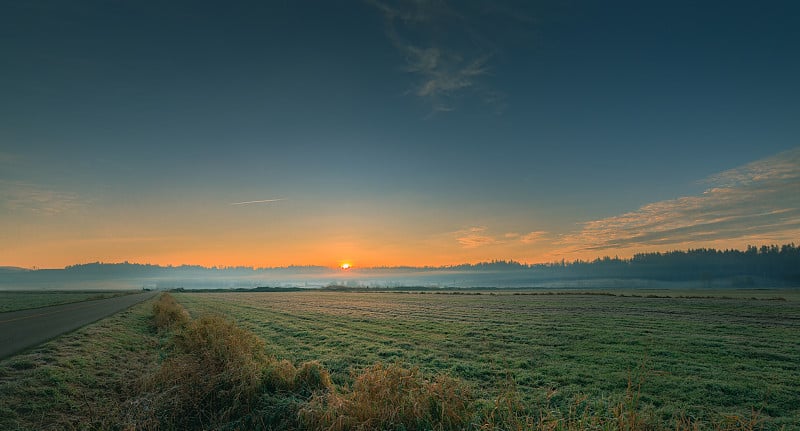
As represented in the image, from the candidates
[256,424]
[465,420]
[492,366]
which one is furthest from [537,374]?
[256,424]

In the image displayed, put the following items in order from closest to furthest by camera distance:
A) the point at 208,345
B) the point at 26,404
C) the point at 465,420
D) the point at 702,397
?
the point at 465,420 → the point at 26,404 → the point at 702,397 → the point at 208,345

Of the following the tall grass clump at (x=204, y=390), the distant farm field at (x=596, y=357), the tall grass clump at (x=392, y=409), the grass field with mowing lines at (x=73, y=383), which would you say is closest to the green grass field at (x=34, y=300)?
the grass field with mowing lines at (x=73, y=383)

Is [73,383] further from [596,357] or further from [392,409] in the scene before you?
[596,357]

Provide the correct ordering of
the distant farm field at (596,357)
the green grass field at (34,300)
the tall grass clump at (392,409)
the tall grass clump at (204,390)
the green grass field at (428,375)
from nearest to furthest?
the tall grass clump at (392,409) < the green grass field at (428,375) < the tall grass clump at (204,390) < the distant farm field at (596,357) < the green grass field at (34,300)

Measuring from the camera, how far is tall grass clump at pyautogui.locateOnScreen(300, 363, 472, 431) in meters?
8.07

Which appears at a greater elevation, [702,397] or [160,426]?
[160,426]

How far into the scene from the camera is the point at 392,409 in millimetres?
8398

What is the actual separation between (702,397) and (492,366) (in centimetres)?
727

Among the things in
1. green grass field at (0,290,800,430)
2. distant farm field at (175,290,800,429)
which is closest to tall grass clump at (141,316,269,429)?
green grass field at (0,290,800,430)

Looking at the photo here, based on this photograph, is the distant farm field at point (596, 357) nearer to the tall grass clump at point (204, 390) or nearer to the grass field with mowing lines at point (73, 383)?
the tall grass clump at point (204, 390)

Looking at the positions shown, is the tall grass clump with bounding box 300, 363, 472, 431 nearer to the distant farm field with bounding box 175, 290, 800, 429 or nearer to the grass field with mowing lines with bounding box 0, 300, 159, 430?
the distant farm field with bounding box 175, 290, 800, 429

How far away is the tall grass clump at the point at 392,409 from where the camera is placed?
8070 millimetres

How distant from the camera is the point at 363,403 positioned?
27.7 feet

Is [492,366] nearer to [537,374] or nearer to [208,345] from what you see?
[537,374]
